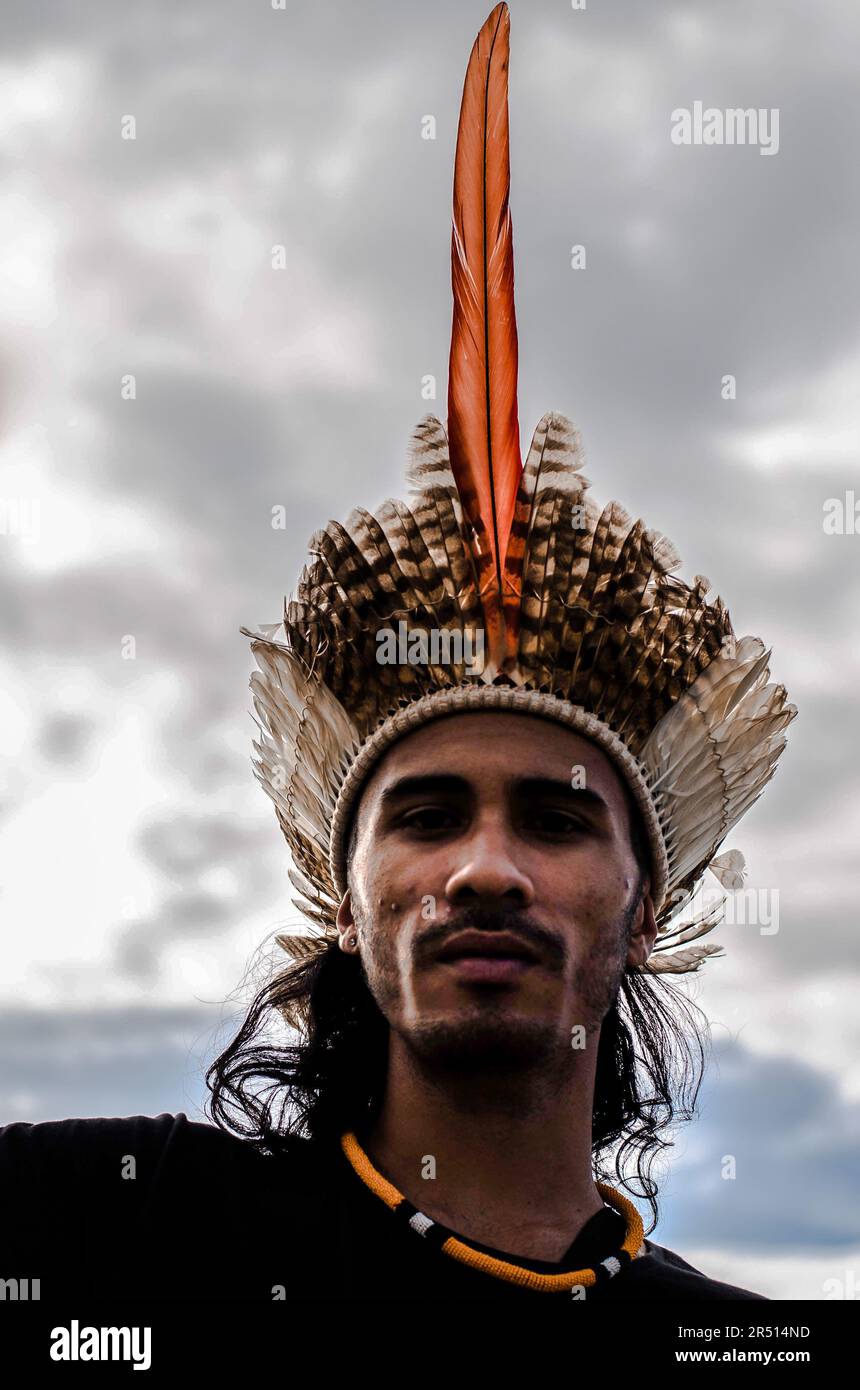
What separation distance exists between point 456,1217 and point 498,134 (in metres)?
3.45

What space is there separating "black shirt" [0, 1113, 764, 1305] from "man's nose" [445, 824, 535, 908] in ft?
2.90

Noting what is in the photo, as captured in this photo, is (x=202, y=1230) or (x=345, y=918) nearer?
(x=202, y=1230)

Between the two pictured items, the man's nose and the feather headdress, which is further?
the feather headdress

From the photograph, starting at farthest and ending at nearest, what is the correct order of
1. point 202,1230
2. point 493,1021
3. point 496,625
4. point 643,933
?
1. point 643,933
2. point 496,625
3. point 493,1021
4. point 202,1230

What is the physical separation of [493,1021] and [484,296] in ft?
7.99

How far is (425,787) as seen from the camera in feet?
14.5

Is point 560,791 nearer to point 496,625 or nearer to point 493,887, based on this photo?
point 493,887

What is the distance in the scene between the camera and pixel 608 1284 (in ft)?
13.5

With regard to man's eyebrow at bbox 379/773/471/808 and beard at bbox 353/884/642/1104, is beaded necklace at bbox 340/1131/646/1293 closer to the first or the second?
beard at bbox 353/884/642/1104

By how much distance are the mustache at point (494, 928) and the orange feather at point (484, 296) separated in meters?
1.44

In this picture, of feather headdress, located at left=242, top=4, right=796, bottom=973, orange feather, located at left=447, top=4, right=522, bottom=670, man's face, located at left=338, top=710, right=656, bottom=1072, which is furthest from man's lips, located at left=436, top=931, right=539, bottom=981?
orange feather, located at left=447, top=4, right=522, bottom=670

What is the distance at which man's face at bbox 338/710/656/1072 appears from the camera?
4039mm

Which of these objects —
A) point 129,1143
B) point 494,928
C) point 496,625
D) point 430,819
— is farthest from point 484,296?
point 129,1143
